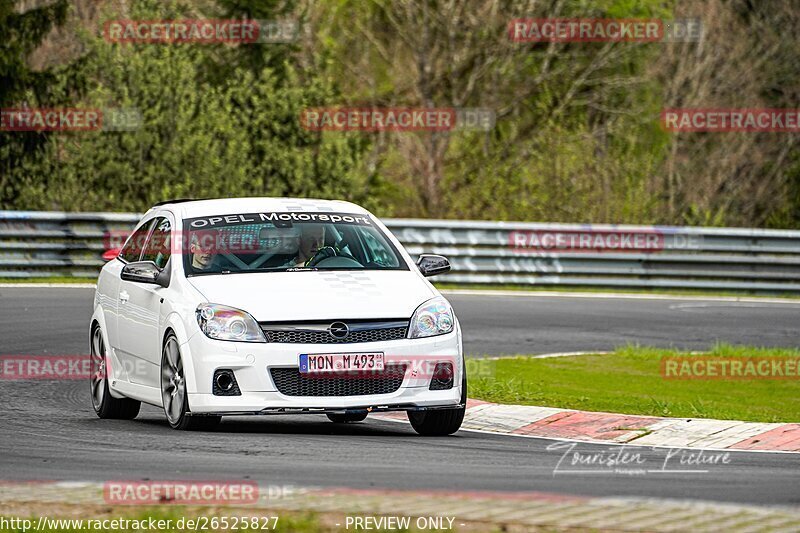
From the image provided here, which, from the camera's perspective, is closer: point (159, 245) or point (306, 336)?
point (306, 336)

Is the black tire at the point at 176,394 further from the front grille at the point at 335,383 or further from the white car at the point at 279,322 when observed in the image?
the front grille at the point at 335,383

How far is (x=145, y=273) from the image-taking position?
1170 centimetres

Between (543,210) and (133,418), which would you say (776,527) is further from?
(543,210)

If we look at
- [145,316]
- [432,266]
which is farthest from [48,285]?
[432,266]

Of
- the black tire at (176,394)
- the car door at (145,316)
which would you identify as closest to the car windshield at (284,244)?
the car door at (145,316)

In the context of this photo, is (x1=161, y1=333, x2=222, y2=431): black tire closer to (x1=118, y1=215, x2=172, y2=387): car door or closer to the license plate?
(x1=118, y1=215, x2=172, y2=387): car door

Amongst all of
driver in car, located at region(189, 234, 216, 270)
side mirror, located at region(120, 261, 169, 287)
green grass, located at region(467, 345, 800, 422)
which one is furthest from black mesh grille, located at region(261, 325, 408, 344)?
green grass, located at region(467, 345, 800, 422)

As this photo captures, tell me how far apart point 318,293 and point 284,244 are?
44.9 inches

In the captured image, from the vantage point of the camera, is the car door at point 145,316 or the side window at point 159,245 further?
the side window at point 159,245

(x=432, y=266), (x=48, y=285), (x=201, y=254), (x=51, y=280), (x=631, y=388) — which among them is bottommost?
(x=51, y=280)

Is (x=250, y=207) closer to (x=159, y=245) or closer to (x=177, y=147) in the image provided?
(x=159, y=245)

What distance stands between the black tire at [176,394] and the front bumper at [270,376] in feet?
0.56

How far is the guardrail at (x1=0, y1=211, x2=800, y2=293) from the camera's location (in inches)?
1029

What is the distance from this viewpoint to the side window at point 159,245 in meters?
12.1
